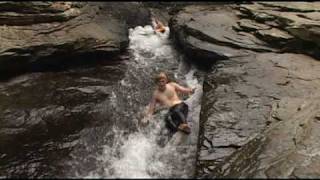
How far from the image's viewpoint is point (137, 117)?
38.2 ft

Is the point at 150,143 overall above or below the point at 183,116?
below

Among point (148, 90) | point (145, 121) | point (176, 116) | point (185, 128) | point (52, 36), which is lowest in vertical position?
point (148, 90)

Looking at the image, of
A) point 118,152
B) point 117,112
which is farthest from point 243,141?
point 117,112

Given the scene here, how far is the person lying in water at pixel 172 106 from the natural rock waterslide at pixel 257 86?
0.46 metres

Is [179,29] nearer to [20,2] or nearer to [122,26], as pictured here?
[122,26]

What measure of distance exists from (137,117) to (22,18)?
562cm

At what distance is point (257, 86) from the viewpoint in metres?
12.4

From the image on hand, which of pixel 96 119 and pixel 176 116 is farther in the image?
pixel 96 119

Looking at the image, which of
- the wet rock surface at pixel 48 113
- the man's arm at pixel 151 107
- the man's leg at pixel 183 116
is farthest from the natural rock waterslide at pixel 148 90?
the man's leg at pixel 183 116

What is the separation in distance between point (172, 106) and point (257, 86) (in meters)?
2.61

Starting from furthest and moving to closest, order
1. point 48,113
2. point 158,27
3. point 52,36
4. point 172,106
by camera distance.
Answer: point 158,27
point 52,36
point 48,113
point 172,106

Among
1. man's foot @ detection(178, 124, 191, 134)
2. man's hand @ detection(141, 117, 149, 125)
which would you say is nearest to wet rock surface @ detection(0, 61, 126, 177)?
man's hand @ detection(141, 117, 149, 125)

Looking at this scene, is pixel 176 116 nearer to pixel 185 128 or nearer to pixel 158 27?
pixel 185 128

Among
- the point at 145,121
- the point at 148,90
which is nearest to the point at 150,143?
the point at 145,121
